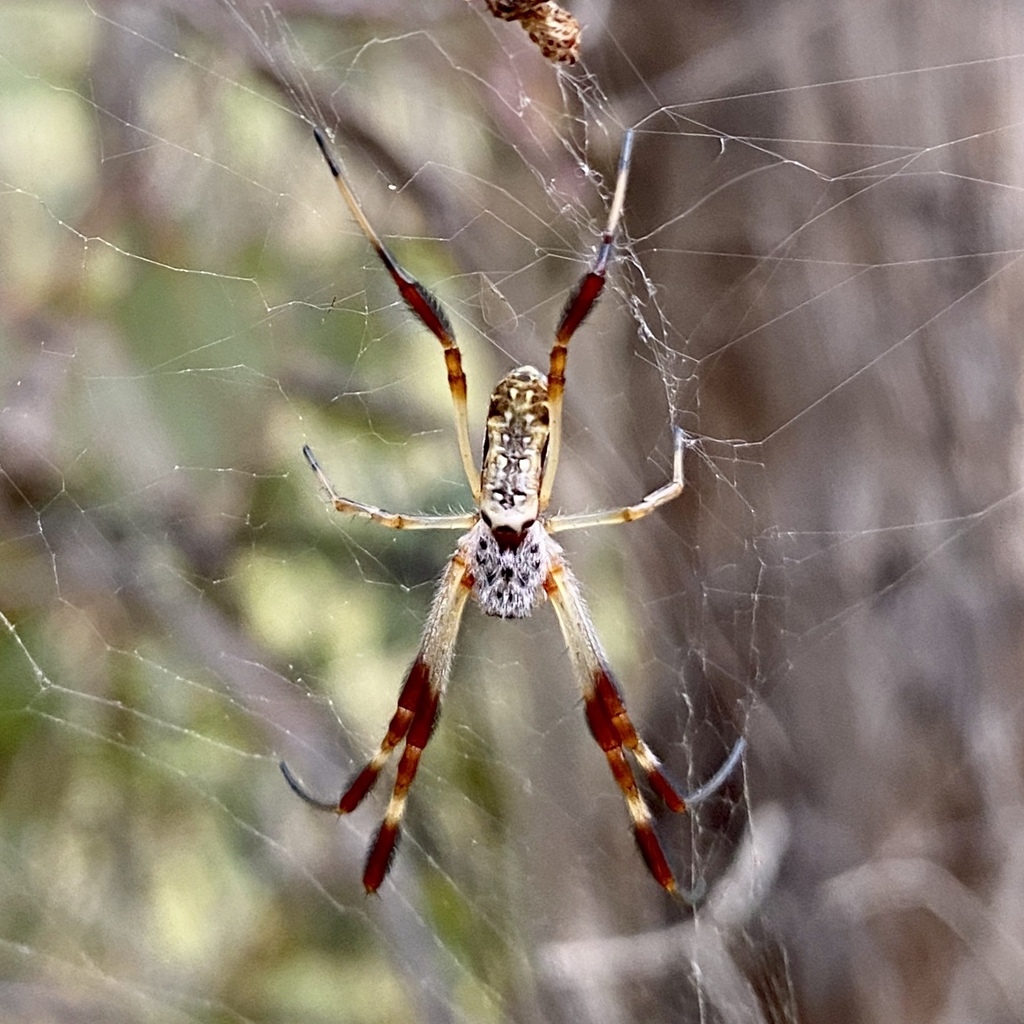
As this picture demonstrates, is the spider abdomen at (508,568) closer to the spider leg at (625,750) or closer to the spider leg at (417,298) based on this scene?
the spider leg at (625,750)

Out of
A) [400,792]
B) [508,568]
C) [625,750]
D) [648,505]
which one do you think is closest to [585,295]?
[648,505]

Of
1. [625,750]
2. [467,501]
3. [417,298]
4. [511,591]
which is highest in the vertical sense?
[417,298]

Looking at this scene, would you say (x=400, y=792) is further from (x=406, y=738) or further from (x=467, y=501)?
(x=467, y=501)

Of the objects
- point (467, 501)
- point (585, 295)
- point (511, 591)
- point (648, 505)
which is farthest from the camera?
point (467, 501)

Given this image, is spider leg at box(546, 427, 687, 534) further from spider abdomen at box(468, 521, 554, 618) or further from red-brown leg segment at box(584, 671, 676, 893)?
red-brown leg segment at box(584, 671, 676, 893)

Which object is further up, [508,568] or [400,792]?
[508,568]

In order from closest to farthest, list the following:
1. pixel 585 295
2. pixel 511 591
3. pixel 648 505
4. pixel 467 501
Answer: pixel 585 295 → pixel 648 505 → pixel 511 591 → pixel 467 501

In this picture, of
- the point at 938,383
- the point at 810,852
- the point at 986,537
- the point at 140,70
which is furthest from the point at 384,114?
the point at 810,852
